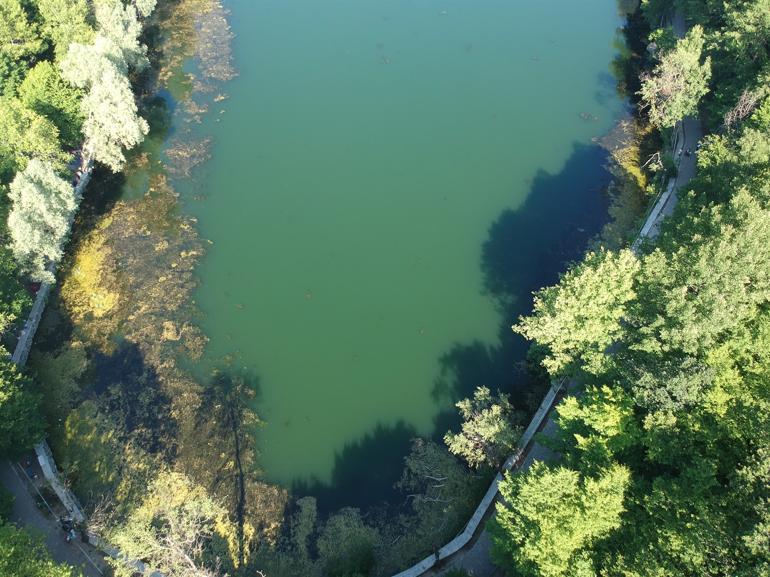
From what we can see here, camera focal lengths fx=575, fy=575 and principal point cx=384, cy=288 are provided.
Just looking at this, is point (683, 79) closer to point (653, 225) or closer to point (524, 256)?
point (653, 225)

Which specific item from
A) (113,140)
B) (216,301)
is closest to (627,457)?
(216,301)

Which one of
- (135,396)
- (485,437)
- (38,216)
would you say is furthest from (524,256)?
(38,216)

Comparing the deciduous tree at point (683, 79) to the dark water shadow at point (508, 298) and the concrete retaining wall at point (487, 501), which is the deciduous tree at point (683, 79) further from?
the concrete retaining wall at point (487, 501)

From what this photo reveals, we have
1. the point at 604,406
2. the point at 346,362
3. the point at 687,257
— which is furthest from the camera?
the point at 346,362

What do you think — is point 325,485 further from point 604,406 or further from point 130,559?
point 604,406

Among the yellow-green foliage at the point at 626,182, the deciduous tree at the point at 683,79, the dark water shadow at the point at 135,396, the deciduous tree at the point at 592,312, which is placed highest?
the deciduous tree at the point at 683,79

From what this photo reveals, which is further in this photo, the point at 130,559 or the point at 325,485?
the point at 325,485

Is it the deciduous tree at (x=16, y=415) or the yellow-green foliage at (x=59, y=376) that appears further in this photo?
the yellow-green foliage at (x=59, y=376)

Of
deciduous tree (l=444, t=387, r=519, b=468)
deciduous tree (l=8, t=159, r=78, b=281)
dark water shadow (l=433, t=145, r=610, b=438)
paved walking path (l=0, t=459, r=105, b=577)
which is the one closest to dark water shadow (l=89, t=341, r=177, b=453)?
paved walking path (l=0, t=459, r=105, b=577)

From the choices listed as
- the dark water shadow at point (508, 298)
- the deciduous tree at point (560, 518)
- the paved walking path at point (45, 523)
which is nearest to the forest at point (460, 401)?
the deciduous tree at point (560, 518)
